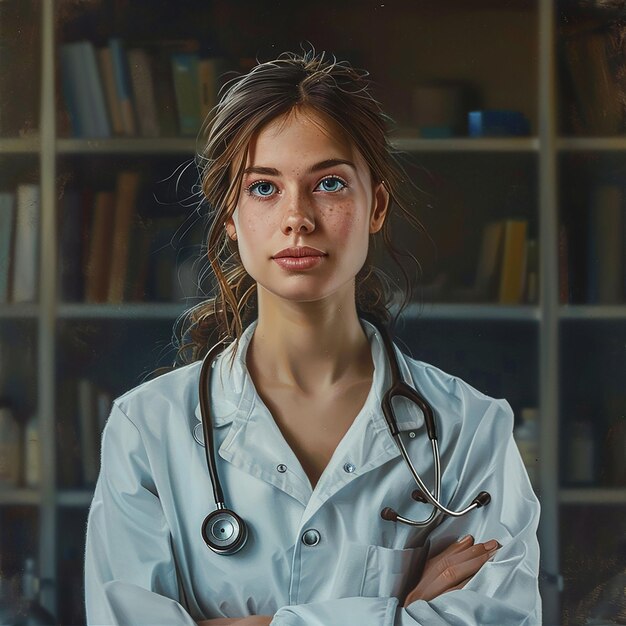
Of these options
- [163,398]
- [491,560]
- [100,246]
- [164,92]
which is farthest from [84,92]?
[491,560]

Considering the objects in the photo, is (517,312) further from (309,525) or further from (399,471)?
(309,525)

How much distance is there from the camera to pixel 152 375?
123cm

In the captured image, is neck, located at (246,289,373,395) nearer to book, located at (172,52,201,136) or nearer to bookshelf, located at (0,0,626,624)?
bookshelf, located at (0,0,626,624)

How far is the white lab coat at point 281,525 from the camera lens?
1.16 meters

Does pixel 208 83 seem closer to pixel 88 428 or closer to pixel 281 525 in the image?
pixel 88 428

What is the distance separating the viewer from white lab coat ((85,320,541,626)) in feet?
3.82

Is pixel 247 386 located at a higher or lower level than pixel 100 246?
lower

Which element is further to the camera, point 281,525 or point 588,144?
point 588,144

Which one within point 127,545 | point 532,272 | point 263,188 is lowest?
point 127,545

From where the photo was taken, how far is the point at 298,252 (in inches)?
46.1

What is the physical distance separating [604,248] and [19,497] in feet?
3.17

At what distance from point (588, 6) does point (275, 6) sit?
48cm

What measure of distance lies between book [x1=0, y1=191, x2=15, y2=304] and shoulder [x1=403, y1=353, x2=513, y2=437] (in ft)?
2.00

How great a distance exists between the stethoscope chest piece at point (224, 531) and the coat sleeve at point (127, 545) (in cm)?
6
